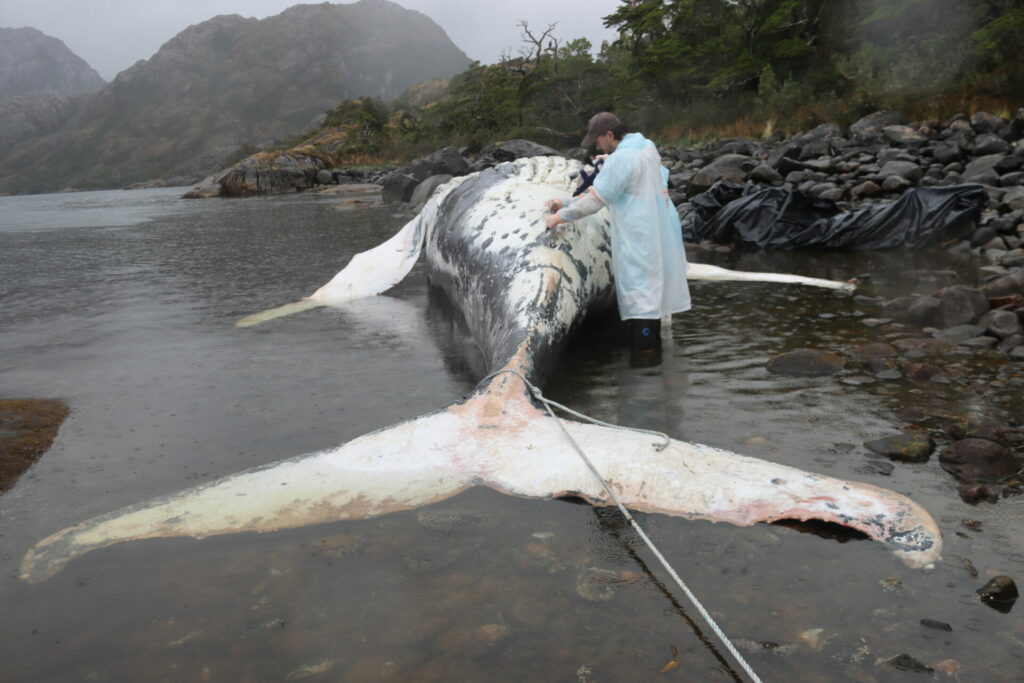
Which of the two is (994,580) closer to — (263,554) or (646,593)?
(646,593)

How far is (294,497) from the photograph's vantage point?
9.52 ft

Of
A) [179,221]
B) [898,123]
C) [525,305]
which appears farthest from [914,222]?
[179,221]

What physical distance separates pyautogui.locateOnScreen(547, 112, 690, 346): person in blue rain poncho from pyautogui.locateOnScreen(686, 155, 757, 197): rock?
9347 mm

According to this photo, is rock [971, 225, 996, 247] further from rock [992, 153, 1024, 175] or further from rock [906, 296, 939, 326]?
rock [906, 296, 939, 326]

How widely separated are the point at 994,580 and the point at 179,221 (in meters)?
24.3

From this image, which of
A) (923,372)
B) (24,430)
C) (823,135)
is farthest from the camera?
(823,135)

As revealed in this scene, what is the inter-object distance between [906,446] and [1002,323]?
103 inches

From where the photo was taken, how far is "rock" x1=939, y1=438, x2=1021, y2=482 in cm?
339

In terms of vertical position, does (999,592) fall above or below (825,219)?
below

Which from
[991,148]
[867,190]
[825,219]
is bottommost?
[825,219]

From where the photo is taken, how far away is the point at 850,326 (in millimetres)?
6188

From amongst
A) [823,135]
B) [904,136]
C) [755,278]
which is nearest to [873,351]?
[755,278]

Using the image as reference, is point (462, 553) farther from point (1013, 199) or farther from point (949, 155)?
point (949, 155)

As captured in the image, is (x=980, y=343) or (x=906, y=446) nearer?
(x=906, y=446)
